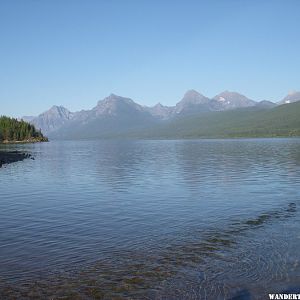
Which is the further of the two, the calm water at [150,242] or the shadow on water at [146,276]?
the calm water at [150,242]

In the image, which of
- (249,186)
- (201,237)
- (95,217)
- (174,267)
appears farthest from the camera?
(249,186)

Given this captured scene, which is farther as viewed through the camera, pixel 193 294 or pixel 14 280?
pixel 14 280

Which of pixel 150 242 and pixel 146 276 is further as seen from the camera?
pixel 150 242

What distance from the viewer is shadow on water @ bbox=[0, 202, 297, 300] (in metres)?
16.6

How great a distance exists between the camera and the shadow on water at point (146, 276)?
1659 centimetres

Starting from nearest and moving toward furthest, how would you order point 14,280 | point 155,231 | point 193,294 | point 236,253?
point 193,294, point 14,280, point 236,253, point 155,231

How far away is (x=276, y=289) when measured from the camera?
16.8m

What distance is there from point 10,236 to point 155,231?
10077 millimetres

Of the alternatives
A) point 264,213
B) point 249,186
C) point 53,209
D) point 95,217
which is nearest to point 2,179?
point 53,209

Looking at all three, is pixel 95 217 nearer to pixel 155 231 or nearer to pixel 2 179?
pixel 155 231

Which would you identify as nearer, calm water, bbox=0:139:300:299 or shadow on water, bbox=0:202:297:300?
shadow on water, bbox=0:202:297:300

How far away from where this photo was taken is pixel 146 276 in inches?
734

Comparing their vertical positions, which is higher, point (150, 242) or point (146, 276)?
point (150, 242)

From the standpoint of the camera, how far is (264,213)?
32.2 metres
